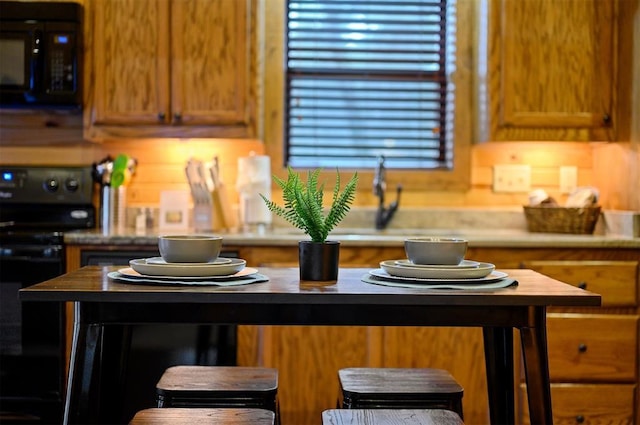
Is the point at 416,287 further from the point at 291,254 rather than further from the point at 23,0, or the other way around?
the point at 23,0

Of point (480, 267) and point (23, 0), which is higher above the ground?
point (23, 0)

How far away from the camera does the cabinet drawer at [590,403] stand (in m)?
2.89

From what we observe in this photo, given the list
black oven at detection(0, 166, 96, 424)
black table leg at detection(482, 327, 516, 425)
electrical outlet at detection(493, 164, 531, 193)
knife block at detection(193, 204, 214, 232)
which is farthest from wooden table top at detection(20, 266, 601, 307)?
electrical outlet at detection(493, 164, 531, 193)

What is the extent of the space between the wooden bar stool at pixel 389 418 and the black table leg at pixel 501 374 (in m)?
→ 0.41

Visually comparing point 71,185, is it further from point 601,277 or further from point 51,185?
point 601,277

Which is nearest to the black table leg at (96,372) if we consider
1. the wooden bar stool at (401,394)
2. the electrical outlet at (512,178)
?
the wooden bar stool at (401,394)

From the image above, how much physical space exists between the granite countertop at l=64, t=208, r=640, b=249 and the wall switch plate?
0.26 m

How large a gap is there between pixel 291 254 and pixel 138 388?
76 cm

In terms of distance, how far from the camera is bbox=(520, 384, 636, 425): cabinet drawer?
2.89 meters

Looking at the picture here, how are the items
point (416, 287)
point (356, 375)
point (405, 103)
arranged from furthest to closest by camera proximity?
point (405, 103) → point (356, 375) → point (416, 287)

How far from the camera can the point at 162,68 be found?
322 cm

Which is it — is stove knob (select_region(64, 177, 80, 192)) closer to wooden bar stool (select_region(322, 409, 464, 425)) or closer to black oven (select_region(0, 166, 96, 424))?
black oven (select_region(0, 166, 96, 424))

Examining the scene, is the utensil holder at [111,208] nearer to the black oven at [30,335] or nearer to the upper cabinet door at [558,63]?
the black oven at [30,335]

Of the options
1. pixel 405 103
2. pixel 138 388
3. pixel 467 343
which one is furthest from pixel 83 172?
pixel 467 343
